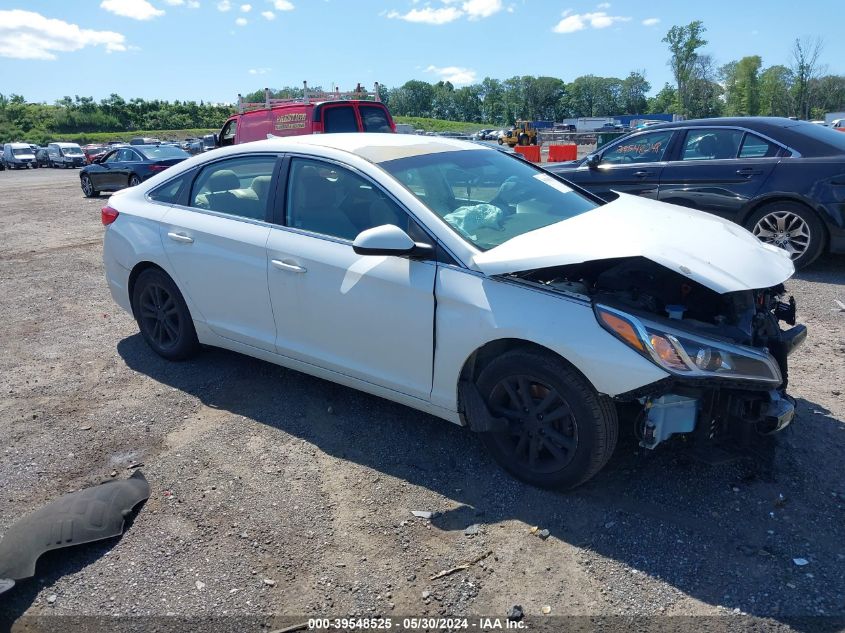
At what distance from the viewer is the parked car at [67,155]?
4472 centimetres

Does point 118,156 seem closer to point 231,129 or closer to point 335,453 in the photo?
point 231,129

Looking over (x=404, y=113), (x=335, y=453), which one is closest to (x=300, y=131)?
(x=335, y=453)

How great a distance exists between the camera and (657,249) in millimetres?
3000

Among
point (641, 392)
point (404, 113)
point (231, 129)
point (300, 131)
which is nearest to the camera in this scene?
point (641, 392)

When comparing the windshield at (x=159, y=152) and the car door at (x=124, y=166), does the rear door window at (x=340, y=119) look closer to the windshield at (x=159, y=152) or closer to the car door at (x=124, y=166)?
the windshield at (x=159, y=152)

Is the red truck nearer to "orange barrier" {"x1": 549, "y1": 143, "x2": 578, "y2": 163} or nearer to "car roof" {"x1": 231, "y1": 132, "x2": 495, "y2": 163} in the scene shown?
"car roof" {"x1": 231, "y1": 132, "x2": 495, "y2": 163}

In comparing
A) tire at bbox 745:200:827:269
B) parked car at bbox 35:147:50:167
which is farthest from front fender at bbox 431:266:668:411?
parked car at bbox 35:147:50:167

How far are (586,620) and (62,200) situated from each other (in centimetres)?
1981

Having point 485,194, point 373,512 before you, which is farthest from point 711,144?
point 373,512

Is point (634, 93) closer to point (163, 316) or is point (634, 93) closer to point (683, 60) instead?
point (683, 60)

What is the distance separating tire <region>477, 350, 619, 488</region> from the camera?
2955 mm

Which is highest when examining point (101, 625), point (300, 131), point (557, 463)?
point (300, 131)

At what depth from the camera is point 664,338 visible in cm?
282

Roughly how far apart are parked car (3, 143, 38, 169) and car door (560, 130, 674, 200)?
159ft
